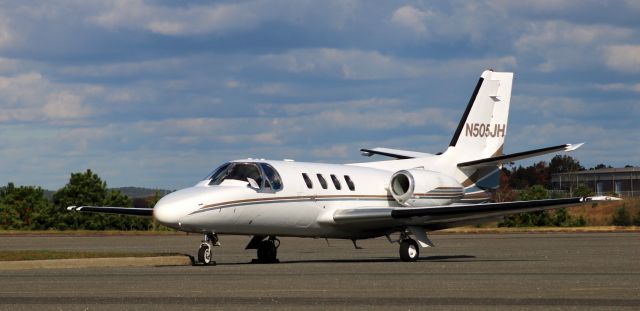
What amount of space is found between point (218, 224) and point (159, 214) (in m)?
1.55

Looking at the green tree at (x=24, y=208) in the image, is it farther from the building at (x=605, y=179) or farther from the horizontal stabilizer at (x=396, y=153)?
the building at (x=605, y=179)

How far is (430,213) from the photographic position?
26781mm

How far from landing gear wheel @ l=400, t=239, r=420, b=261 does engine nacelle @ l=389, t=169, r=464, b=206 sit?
2374mm

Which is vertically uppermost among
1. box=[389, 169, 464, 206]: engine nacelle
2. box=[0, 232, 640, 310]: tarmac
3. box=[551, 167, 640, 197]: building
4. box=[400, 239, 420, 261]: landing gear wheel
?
box=[551, 167, 640, 197]: building

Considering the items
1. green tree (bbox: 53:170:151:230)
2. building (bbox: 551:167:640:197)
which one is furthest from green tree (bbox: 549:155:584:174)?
green tree (bbox: 53:170:151:230)

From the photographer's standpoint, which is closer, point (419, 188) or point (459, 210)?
point (459, 210)

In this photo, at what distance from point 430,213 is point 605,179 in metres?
115

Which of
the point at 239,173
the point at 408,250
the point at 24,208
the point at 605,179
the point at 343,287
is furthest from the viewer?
the point at 605,179

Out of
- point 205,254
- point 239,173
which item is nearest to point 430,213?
point 239,173

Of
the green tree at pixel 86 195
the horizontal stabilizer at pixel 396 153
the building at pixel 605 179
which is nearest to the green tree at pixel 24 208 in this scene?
the green tree at pixel 86 195

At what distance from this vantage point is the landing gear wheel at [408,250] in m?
27.2

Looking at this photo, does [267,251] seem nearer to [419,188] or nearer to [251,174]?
[251,174]

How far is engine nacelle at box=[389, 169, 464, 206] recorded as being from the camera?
2967cm

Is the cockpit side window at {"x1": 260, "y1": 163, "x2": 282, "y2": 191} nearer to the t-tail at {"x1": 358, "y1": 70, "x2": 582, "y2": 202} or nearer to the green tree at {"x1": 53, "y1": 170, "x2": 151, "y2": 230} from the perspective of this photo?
the t-tail at {"x1": 358, "y1": 70, "x2": 582, "y2": 202}
